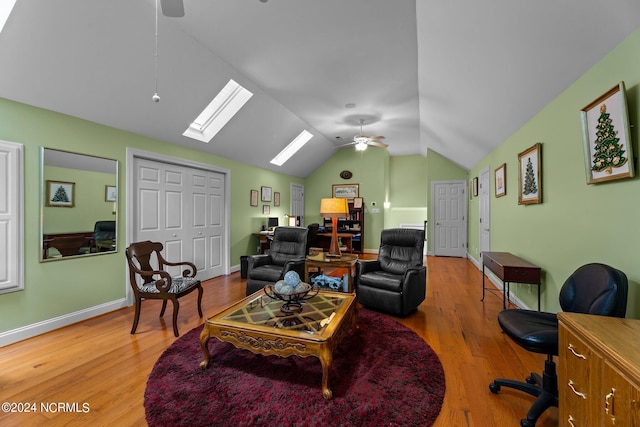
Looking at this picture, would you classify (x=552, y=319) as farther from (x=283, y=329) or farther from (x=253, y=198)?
(x=253, y=198)

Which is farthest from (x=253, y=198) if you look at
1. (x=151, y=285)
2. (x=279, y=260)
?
(x=151, y=285)

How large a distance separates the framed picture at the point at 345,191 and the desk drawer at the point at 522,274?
5.19m

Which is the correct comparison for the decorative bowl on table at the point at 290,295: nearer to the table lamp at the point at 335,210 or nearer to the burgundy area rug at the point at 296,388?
the burgundy area rug at the point at 296,388

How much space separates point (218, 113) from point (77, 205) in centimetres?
231

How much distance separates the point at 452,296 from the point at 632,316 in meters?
2.22

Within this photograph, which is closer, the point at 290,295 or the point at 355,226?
the point at 290,295

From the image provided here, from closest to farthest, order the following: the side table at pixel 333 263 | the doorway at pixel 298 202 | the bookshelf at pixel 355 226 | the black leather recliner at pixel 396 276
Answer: the black leather recliner at pixel 396 276
the side table at pixel 333 263
the bookshelf at pixel 355 226
the doorway at pixel 298 202

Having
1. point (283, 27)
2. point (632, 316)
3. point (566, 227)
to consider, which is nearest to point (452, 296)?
point (566, 227)

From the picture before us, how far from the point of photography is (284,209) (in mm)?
7109

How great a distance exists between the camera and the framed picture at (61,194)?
8.71 ft

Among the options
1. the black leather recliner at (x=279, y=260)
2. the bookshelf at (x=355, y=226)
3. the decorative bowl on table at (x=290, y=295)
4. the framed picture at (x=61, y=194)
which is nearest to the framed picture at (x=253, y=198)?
the black leather recliner at (x=279, y=260)

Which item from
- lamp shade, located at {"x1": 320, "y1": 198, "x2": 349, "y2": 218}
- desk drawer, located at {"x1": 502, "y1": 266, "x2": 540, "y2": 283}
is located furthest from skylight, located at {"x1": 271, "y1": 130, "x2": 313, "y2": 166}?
desk drawer, located at {"x1": 502, "y1": 266, "x2": 540, "y2": 283}

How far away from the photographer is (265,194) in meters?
6.28

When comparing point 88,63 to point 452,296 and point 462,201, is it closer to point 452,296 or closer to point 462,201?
point 452,296
